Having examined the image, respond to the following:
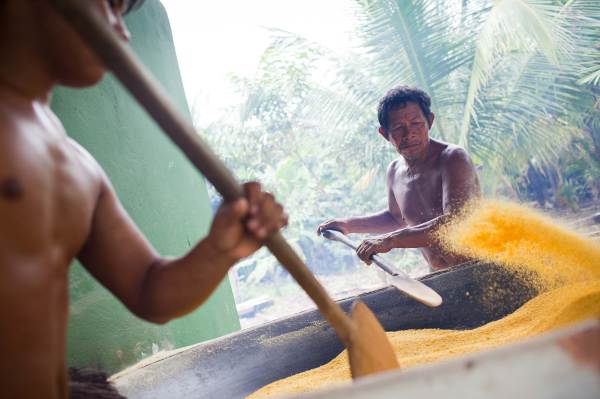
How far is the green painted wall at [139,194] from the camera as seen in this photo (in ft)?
8.23

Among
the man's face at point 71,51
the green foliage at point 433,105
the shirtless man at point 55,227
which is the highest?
the man's face at point 71,51

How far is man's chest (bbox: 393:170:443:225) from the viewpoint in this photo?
11.5 ft

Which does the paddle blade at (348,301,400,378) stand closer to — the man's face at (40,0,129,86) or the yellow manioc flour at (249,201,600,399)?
the yellow manioc flour at (249,201,600,399)

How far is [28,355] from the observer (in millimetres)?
964

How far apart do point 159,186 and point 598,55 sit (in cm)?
853

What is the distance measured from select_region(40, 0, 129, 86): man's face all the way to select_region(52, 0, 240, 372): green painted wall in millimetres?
1530

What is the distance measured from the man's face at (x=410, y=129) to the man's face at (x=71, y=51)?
2.62 meters

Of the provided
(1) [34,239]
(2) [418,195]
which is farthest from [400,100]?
(1) [34,239]

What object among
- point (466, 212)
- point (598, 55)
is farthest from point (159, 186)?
point (598, 55)

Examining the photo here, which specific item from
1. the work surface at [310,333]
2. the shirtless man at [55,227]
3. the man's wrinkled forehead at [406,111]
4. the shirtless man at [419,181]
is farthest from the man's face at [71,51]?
the man's wrinkled forehead at [406,111]

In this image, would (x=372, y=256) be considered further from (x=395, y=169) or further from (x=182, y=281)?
(x=182, y=281)

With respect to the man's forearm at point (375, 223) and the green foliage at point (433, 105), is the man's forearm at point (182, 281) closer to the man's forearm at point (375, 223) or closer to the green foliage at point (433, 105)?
the man's forearm at point (375, 223)

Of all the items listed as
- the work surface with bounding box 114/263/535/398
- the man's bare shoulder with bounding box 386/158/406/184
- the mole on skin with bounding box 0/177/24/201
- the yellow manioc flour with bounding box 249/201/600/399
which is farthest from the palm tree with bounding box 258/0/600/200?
the mole on skin with bounding box 0/177/24/201

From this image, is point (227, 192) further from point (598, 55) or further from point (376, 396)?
point (598, 55)
